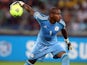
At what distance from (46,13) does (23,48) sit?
6.51ft

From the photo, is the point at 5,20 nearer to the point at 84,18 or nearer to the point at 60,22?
the point at 84,18

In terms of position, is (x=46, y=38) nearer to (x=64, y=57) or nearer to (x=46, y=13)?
(x=64, y=57)

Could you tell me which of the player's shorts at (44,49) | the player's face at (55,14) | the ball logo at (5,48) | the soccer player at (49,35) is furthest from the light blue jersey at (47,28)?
the ball logo at (5,48)

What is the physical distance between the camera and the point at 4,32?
17.4 m

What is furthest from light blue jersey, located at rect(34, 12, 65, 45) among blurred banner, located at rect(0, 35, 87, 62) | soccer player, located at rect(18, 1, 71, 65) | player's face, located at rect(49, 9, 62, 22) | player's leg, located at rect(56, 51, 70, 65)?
blurred banner, located at rect(0, 35, 87, 62)

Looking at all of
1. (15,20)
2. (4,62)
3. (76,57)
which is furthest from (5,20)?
(76,57)

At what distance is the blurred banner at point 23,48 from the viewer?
57.0ft

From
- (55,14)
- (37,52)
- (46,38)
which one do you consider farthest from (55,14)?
(37,52)

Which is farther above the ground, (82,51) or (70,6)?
(70,6)

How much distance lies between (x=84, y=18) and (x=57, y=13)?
7711mm

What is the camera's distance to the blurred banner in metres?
17.4

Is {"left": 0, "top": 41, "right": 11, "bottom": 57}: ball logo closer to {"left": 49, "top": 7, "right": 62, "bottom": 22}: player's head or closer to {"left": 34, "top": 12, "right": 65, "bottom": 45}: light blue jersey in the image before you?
{"left": 34, "top": 12, "right": 65, "bottom": 45}: light blue jersey

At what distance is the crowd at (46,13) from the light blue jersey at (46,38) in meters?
5.79

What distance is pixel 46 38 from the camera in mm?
11734
